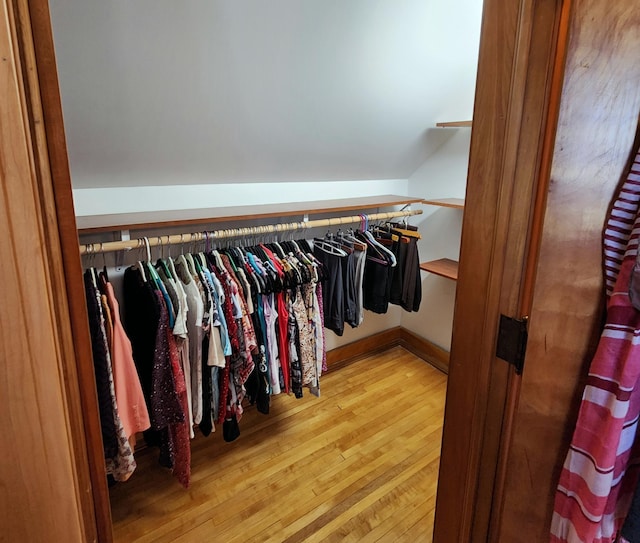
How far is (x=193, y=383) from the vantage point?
179 centimetres

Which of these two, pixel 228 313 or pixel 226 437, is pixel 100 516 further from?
pixel 226 437

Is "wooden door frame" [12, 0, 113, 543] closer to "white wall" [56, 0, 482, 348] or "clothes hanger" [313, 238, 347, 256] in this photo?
"white wall" [56, 0, 482, 348]

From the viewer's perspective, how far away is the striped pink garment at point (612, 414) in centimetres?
68

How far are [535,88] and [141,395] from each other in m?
1.62

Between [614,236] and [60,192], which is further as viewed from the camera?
[614,236]

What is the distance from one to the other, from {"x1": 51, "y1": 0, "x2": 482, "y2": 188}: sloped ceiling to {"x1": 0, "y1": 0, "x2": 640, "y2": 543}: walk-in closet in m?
0.01

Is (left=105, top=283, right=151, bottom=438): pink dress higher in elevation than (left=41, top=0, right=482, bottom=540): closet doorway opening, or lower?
lower

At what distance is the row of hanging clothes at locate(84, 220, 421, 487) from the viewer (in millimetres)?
1521

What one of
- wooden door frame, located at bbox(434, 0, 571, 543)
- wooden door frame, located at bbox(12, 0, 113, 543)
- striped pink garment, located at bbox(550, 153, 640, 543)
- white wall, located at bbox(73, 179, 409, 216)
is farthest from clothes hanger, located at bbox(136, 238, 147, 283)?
striped pink garment, located at bbox(550, 153, 640, 543)

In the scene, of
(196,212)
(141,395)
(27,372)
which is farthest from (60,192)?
(196,212)

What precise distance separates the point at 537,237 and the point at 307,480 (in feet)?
5.70

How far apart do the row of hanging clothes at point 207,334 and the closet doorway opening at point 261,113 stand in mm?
252

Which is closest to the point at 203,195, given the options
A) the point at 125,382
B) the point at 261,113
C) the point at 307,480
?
the point at 261,113

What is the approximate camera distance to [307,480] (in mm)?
1990
